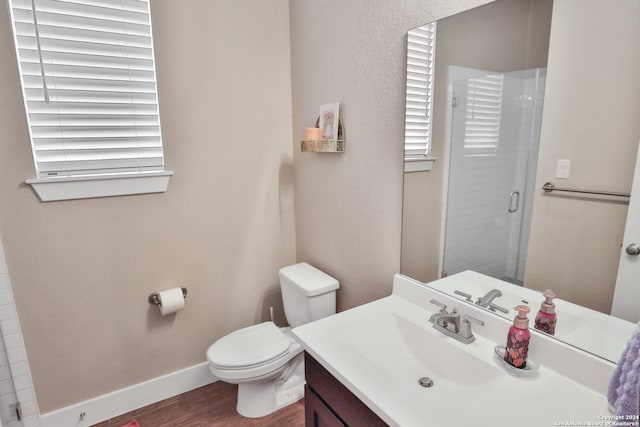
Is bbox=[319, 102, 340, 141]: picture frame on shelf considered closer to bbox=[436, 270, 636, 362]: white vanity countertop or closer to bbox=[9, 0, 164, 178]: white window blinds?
bbox=[9, 0, 164, 178]: white window blinds

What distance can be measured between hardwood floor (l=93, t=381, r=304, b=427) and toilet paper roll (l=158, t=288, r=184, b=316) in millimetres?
561

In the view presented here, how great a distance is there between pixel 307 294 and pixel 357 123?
35.5 inches

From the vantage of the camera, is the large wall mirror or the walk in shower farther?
the walk in shower

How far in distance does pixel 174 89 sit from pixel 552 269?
5.98ft

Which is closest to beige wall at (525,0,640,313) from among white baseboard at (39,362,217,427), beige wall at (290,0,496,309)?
beige wall at (290,0,496,309)

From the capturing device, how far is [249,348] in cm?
185

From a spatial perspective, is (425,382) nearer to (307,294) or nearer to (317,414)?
(317,414)

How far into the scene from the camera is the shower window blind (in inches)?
60.9

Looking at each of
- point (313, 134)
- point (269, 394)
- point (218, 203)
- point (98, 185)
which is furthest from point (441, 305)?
point (98, 185)

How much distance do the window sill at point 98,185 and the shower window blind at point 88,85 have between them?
35 millimetres

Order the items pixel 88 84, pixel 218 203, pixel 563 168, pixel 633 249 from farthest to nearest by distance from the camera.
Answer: pixel 218 203 → pixel 88 84 → pixel 563 168 → pixel 633 249

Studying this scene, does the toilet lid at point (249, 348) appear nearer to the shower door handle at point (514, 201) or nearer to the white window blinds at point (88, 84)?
the white window blinds at point (88, 84)

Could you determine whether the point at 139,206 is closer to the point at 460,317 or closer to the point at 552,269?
the point at 460,317

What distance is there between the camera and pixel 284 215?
2.30m
